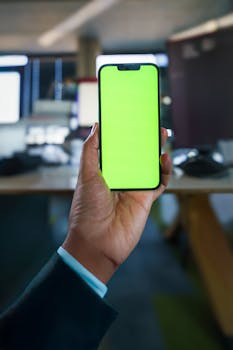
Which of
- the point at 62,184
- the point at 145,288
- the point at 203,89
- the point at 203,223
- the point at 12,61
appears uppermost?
the point at 12,61

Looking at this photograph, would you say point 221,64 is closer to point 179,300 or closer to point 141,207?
point 141,207

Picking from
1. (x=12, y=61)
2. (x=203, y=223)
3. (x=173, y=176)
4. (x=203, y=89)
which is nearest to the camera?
(x=173, y=176)

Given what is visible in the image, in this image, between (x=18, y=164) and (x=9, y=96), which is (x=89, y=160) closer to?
(x=18, y=164)

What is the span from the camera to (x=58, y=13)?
91.7 inches

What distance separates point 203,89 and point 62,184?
1.26ft

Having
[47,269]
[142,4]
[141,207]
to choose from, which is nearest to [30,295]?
[47,269]

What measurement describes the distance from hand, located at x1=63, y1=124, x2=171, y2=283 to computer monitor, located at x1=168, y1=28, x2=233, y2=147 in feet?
1.29

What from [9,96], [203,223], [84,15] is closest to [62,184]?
[9,96]

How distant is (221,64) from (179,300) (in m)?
0.74

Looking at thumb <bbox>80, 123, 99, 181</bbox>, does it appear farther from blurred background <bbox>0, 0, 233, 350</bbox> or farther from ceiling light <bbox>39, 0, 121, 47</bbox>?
ceiling light <bbox>39, 0, 121, 47</bbox>

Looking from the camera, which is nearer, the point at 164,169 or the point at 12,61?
the point at 164,169

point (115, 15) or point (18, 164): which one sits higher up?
point (115, 15)

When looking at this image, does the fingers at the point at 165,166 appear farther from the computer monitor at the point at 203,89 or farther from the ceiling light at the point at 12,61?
the ceiling light at the point at 12,61

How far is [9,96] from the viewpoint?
2.91 ft
